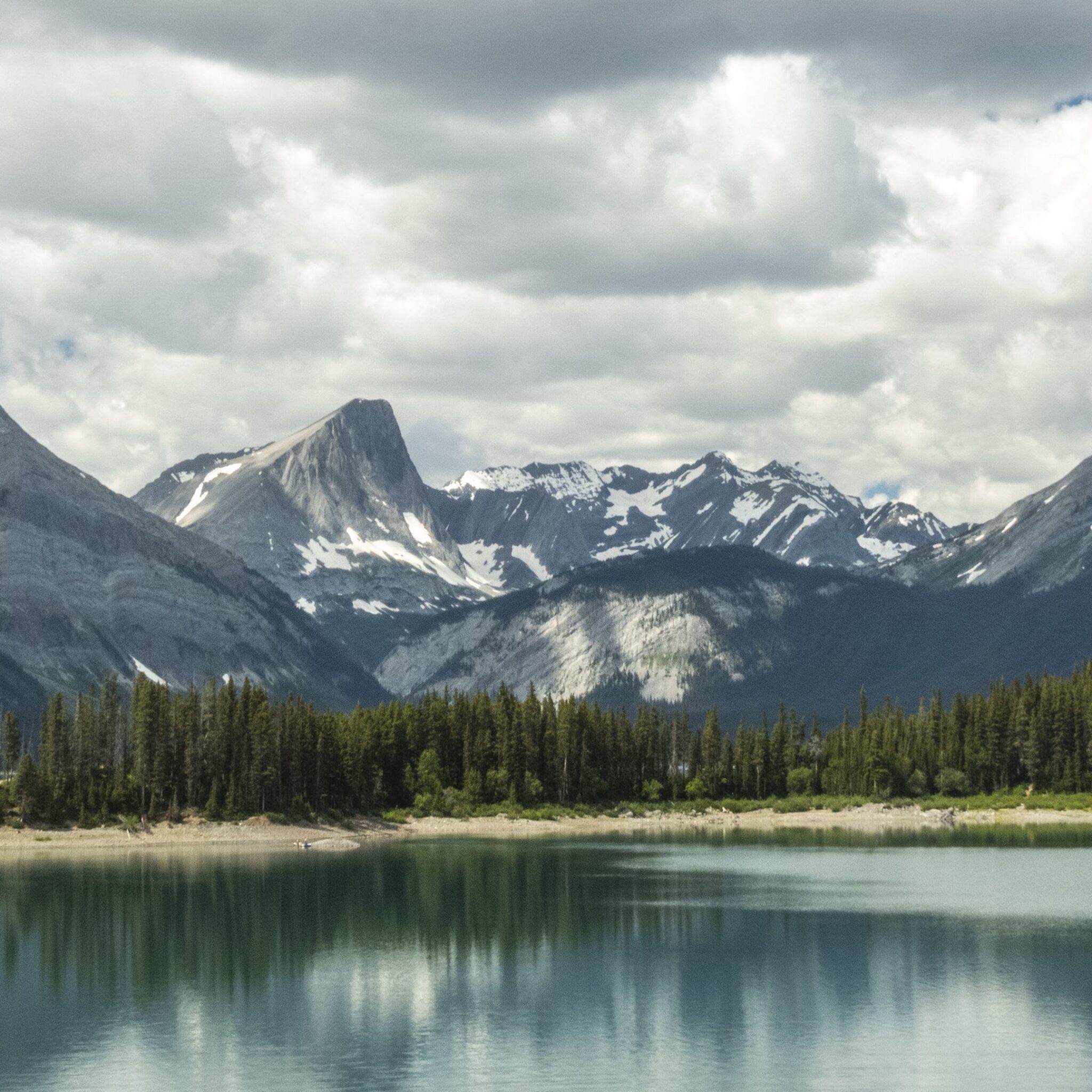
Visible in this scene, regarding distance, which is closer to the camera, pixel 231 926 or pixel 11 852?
pixel 231 926

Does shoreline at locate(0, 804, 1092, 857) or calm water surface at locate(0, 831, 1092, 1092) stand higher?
shoreline at locate(0, 804, 1092, 857)

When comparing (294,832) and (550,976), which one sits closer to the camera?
(550,976)

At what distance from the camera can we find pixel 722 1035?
68.8 m

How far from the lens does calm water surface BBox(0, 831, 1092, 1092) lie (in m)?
63.5

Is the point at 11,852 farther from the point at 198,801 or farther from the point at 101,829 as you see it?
the point at 198,801

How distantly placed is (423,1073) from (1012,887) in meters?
68.5

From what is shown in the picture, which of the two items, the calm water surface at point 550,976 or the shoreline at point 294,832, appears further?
the shoreline at point 294,832

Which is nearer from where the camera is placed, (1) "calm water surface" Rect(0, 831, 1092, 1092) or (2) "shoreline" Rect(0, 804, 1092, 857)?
(1) "calm water surface" Rect(0, 831, 1092, 1092)

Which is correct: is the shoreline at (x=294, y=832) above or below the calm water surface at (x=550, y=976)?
above

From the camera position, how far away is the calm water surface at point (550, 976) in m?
63.5

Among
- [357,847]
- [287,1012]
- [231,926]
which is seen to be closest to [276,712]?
[357,847]

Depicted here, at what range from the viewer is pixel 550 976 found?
280 ft

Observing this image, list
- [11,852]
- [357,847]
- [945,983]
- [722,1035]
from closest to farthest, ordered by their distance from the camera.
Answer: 1. [722,1035]
2. [945,983]
3. [11,852]
4. [357,847]

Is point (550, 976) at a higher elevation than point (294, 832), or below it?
below
